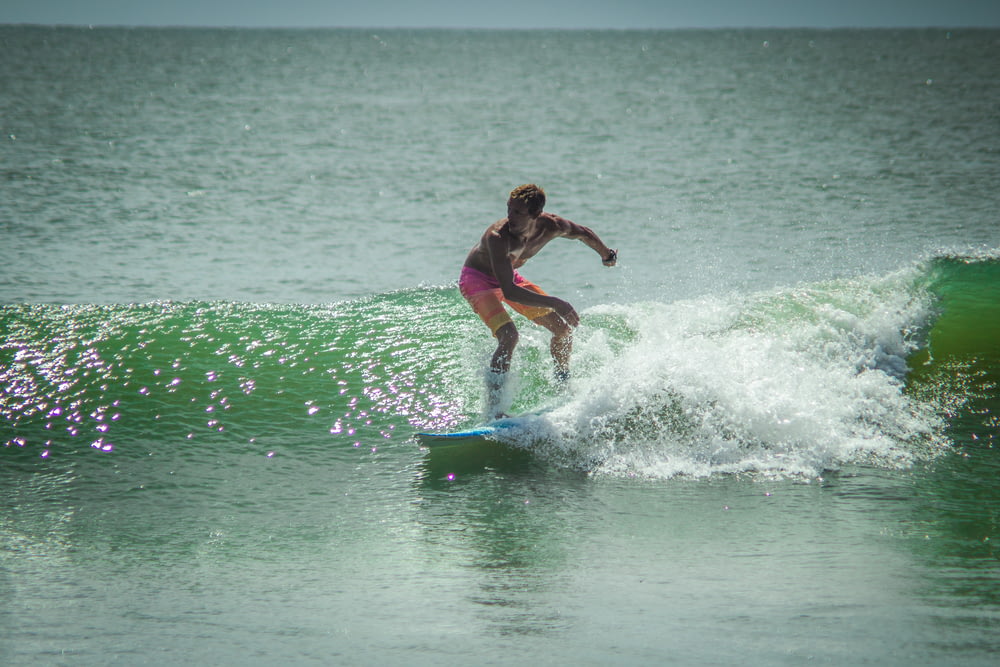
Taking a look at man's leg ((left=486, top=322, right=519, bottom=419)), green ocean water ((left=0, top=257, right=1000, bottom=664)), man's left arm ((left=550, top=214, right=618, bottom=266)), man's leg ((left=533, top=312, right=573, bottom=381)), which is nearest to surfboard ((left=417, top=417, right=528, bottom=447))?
green ocean water ((left=0, top=257, right=1000, bottom=664))

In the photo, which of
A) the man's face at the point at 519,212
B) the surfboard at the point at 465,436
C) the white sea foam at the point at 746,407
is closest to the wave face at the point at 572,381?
the white sea foam at the point at 746,407

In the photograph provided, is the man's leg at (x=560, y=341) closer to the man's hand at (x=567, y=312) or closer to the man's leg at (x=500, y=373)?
the man's hand at (x=567, y=312)

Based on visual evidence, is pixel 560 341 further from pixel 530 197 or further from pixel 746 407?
pixel 746 407

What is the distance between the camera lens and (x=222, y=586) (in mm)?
4070

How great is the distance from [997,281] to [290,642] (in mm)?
8038

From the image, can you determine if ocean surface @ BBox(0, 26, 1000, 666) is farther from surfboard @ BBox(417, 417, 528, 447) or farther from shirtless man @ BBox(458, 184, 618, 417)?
shirtless man @ BBox(458, 184, 618, 417)

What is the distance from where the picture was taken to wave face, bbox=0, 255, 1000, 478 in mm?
5566

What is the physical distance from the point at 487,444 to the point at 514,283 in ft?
3.37

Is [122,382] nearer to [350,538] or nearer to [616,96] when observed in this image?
[350,538]

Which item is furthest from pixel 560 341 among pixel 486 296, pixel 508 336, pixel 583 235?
pixel 583 235

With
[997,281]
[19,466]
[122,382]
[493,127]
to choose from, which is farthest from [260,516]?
[493,127]

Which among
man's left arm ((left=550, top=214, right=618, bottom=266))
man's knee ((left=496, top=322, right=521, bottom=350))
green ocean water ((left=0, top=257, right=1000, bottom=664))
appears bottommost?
green ocean water ((left=0, top=257, right=1000, bottom=664))

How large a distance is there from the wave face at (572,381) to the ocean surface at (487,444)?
3 cm

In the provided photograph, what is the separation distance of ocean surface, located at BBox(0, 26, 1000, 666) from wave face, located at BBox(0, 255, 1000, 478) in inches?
1.2
